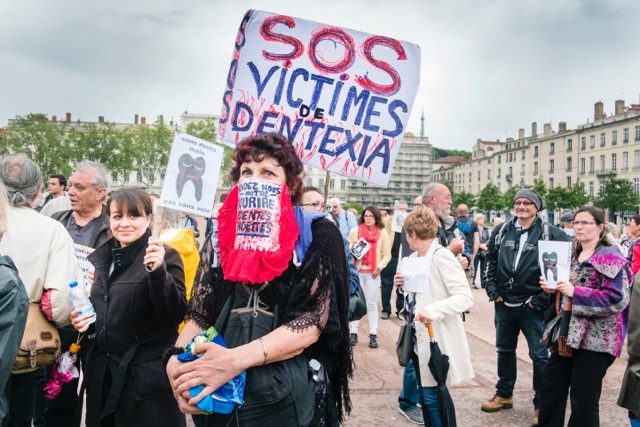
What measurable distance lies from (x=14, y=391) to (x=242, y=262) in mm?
2078

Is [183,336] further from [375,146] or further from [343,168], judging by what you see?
[375,146]

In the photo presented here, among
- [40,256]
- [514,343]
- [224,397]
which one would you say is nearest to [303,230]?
[224,397]

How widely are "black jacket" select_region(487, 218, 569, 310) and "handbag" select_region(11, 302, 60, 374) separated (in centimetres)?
404

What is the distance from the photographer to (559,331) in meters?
3.86

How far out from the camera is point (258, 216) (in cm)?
183

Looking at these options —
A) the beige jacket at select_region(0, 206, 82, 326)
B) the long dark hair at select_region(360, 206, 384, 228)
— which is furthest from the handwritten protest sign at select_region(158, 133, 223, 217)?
the long dark hair at select_region(360, 206, 384, 228)

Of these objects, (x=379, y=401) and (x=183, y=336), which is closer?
(x=183, y=336)

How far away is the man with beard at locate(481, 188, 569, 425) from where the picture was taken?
14.7 feet

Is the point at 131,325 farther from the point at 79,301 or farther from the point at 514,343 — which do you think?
the point at 514,343

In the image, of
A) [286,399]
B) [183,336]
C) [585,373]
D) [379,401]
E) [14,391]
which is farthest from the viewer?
[379,401]

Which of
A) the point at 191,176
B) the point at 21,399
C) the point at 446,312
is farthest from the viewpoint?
the point at 446,312

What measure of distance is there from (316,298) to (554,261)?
2866 millimetres

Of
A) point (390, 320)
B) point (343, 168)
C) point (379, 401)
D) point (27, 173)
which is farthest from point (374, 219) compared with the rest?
point (27, 173)

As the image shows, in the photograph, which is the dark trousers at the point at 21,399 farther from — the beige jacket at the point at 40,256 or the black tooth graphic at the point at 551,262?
the black tooth graphic at the point at 551,262
